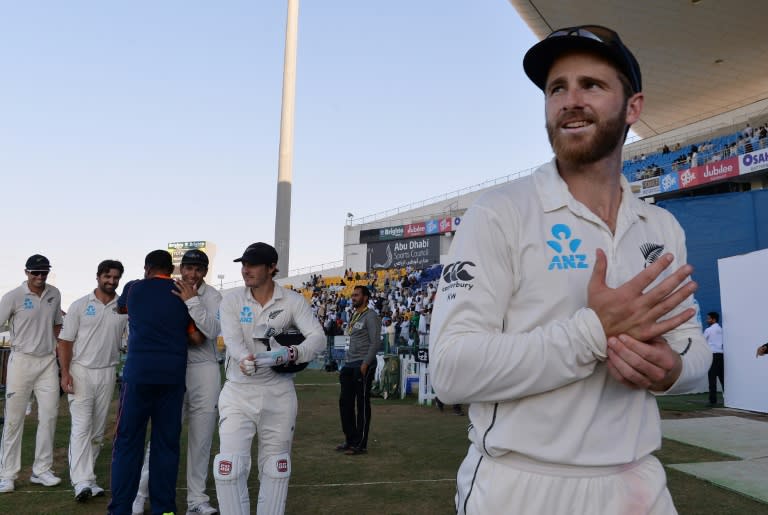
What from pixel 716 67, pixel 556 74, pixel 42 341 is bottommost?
pixel 42 341

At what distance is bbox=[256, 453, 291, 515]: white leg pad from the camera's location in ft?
14.2

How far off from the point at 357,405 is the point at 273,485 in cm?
364

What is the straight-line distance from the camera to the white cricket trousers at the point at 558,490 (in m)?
1.40

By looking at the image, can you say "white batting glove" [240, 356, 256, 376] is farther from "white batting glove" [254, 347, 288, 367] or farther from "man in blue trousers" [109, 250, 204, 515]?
"man in blue trousers" [109, 250, 204, 515]

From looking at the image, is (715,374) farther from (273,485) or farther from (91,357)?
(91,357)

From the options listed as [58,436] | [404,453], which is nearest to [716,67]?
[404,453]

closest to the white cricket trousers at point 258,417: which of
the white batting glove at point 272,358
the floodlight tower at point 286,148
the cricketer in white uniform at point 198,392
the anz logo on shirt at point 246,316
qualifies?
the white batting glove at point 272,358

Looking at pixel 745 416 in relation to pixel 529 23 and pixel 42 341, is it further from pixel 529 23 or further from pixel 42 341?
pixel 529 23

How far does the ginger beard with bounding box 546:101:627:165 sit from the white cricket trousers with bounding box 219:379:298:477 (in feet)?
11.0

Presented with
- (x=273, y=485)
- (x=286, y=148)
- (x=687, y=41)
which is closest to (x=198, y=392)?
(x=273, y=485)

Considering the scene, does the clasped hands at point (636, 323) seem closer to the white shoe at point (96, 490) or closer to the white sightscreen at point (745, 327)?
the white shoe at point (96, 490)

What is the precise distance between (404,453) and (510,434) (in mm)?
6591

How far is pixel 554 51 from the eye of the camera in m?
1.67

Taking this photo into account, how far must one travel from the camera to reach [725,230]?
1390 cm
